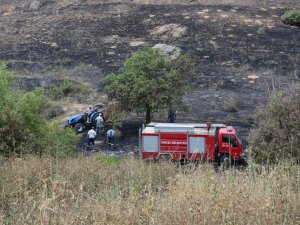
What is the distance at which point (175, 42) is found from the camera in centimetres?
3512

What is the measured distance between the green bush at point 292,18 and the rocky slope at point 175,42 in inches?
19.2

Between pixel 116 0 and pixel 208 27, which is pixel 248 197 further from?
pixel 116 0

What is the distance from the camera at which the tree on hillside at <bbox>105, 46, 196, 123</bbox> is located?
77.9ft

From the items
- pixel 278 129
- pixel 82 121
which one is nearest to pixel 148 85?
pixel 82 121

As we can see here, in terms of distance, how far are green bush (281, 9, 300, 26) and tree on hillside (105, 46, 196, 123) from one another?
1588 cm

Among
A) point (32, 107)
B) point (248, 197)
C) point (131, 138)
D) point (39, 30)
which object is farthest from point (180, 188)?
point (39, 30)

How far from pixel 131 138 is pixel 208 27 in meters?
16.3

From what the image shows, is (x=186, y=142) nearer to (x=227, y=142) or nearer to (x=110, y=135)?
(x=227, y=142)

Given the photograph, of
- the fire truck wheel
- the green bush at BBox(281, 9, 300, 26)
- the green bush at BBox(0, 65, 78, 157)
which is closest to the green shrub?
the green bush at BBox(0, 65, 78, 157)

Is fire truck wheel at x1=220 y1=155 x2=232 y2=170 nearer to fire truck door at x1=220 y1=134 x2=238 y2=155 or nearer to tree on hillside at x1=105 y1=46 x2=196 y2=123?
fire truck door at x1=220 y1=134 x2=238 y2=155

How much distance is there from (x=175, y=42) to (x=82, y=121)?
1263 centimetres

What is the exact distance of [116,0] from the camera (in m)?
43.4

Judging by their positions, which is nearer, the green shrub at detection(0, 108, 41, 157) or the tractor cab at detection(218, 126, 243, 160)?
the green shrub at detection(0, 108, 41, 157)

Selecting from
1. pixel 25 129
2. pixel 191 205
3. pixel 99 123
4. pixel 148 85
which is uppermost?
pixel 191 205
